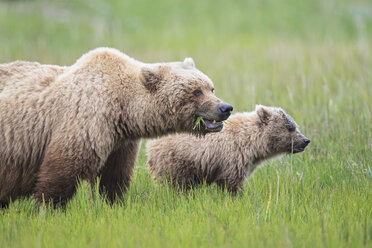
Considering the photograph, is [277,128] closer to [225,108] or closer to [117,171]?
[225,108]

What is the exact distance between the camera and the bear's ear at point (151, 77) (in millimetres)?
5711

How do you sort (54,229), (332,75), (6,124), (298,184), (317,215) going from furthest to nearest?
(332,75) → (298,184) → (6,124) → (317,215) → (54,229)

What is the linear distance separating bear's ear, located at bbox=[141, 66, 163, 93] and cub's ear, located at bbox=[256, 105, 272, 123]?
2.25 meters

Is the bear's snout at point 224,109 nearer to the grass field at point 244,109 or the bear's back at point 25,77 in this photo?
the grass field at point 244,109

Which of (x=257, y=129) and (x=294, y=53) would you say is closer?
(x=257, y=129)

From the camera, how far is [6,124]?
5582 millimetres

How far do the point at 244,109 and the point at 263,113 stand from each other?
212cm

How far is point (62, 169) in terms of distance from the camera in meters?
5.29

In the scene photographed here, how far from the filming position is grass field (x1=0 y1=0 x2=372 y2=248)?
15.3 feet

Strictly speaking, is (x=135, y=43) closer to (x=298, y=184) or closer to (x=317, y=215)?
(x=298, y=184)

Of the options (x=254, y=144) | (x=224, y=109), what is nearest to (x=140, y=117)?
(x=224, y=109)

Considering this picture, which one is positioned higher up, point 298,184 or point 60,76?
point 60,76

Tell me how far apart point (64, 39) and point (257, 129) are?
11125mm

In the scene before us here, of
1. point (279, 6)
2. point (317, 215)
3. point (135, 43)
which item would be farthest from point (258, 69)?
point (279, 6)
